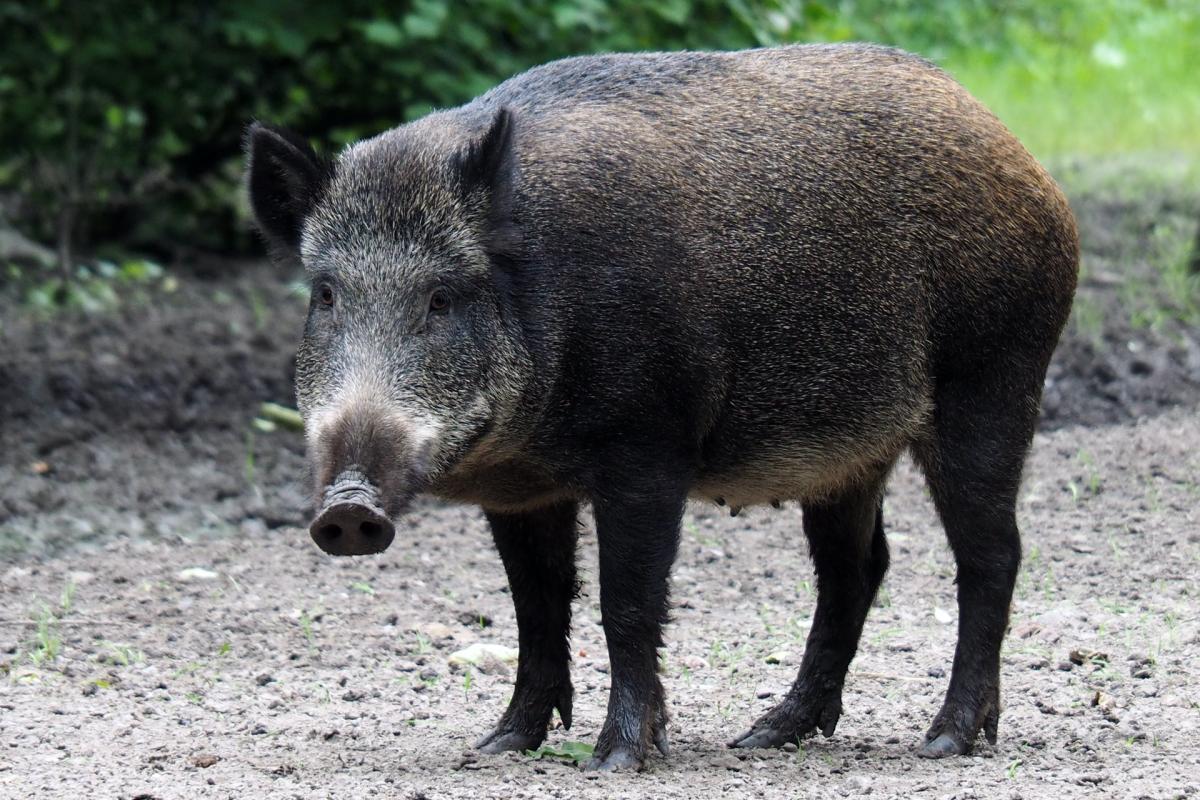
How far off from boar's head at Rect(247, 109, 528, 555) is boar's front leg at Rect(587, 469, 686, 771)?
0.40 metres

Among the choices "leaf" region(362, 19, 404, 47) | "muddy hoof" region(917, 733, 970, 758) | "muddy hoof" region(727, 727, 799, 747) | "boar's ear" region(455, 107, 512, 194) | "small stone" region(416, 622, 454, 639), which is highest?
"leaf" region(362, 19, 404, 47)

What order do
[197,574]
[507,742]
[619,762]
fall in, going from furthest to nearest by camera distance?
Result: [197,574] < [507,742] < [619,762]

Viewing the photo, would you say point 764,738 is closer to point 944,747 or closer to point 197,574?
point 944,747

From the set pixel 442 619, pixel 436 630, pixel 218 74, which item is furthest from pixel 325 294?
pixel 218 74

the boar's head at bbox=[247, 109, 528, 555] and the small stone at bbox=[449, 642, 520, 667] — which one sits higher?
the boar's head at bbox=[247, 109, 528, 555]

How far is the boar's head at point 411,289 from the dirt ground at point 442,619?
852 millimetres

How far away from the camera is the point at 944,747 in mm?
4516

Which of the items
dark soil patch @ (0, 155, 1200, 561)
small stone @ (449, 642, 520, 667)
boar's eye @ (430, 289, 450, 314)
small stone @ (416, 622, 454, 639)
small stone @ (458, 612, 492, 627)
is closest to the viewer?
boar's eye @ (430, 289, 450, 314)

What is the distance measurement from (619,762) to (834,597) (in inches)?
36.3

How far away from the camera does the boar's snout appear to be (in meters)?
3.60

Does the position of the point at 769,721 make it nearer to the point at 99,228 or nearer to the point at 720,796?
the point at 720,796

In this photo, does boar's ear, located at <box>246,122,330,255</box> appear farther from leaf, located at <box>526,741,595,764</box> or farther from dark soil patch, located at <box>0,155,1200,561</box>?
dark soil patch, located at <box>0,155,1200,561</box>

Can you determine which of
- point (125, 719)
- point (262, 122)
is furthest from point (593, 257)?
point (125, 719)

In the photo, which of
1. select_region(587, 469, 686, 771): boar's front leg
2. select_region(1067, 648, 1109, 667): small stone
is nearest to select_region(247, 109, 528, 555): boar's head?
select_region(587, 469, 686, 771): boar's front leg
